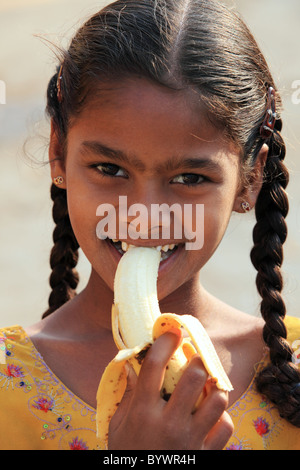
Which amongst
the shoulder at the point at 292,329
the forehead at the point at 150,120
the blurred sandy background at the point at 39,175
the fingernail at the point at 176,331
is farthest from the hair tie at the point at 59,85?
the blurred sandy background at the point at 39,175

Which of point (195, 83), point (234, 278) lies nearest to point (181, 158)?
point (195, 83)

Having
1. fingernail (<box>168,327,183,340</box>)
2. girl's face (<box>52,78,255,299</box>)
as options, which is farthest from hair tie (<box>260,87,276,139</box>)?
fingernail (<box>168,327,183,340</box>)

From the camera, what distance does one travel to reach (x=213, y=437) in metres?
1.94

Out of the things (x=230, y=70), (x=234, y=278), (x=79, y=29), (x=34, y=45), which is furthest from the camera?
(x=34, y=45)

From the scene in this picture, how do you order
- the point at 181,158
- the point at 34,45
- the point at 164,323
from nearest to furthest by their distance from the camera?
the point at 164,323
the point at 181,158
the point at 34,45

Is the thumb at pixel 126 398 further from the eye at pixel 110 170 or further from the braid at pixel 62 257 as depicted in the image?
the braid at pixel 62 257

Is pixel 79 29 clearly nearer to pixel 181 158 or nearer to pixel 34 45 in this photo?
pixel 181 158

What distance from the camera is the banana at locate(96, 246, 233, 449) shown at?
1.87 m

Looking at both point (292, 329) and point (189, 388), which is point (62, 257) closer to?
point (292, 329)

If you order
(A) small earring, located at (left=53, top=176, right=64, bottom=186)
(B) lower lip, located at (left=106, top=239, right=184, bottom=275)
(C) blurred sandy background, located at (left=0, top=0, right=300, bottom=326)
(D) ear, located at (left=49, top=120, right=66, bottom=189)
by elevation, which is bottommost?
(C) blurred sandy background, located at (left=0, top=0, right=300, bottom=326)

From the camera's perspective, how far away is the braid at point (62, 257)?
289cm

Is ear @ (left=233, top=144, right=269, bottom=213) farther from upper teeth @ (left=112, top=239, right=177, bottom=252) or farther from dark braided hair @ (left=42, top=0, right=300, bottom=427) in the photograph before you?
upper teeth @ (left=112, top=239, right=177, bottom=252)

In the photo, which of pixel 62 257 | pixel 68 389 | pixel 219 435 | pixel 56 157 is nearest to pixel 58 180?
pixel 56 157

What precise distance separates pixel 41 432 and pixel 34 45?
5067mm
